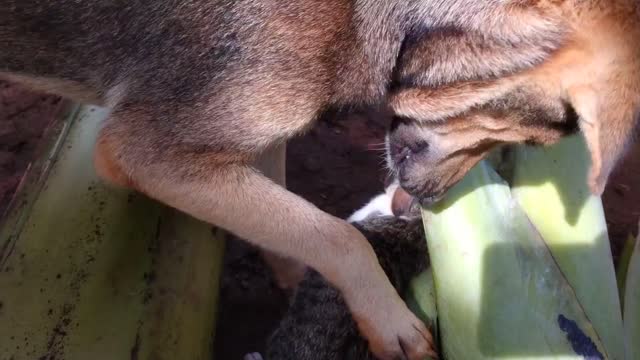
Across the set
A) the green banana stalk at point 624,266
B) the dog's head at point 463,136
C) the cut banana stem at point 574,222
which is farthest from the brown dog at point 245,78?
the green banana stalk at point 624,266

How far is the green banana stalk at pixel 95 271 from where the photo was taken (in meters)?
2.36

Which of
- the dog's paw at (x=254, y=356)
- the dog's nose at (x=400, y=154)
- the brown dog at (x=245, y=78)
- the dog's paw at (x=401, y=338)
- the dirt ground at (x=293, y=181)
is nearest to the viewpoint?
the brown dog at (x=245, y=78)

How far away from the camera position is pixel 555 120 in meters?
2.19

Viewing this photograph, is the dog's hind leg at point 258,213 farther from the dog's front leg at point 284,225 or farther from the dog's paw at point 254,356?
the dog's paw at point 254,356

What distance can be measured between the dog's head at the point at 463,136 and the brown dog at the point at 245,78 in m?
0.12

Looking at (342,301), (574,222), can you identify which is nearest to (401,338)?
(342,301)

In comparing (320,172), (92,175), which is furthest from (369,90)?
(320,172)

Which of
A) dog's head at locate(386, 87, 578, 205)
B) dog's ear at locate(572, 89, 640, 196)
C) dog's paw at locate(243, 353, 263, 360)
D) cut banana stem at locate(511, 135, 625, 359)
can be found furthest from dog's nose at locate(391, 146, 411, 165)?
dog's paw at locate(243, 353, 263, 360)

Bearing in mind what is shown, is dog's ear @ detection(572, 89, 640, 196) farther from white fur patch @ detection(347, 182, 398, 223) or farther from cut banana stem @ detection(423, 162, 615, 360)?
white fur patch @ detection(347, 182, 398, 223)

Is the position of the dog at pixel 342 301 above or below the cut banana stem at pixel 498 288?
below

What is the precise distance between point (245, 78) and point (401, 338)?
843 mm

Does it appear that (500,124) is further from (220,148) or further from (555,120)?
(220,148)

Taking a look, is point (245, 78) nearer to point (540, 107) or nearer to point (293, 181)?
point (540, 107)

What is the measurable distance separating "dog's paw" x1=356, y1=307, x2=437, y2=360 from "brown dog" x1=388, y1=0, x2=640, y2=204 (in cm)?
36
